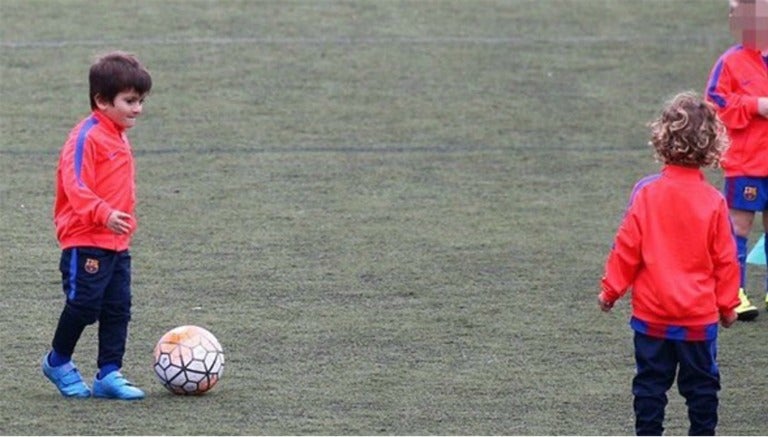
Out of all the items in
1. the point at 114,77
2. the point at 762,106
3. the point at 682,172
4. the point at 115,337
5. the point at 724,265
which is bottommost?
the point at 115,337

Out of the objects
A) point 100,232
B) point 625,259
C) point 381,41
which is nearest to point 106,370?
point 100,232

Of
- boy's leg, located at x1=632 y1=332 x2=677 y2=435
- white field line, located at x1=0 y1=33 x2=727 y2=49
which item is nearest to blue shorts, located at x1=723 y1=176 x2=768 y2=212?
boy's leg, located at x1=632 y1=332 x2=677 y2=435

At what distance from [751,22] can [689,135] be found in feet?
6.85

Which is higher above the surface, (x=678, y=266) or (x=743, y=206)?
(x=678, y=266)

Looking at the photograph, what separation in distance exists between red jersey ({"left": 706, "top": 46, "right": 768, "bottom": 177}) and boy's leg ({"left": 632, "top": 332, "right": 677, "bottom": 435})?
215cm

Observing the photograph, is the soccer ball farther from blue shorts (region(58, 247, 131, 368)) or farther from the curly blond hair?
the curly blond hair

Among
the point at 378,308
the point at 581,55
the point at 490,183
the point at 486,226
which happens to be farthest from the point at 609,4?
the point at 378,308

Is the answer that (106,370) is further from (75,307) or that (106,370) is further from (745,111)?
(745,111)

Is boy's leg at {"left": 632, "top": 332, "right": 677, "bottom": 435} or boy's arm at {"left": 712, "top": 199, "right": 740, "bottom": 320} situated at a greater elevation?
boy's arm at {"left": 712, "top": 199, "right": 740, "bottom": 320}

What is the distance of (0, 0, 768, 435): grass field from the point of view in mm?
6004

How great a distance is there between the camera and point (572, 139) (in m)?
10.9

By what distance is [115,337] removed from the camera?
235 inches

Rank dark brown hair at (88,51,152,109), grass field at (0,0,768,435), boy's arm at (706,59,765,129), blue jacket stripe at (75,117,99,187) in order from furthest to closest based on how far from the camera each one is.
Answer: boy's arm at (706,59,765,129)
grass field at (0,0,768,435)
dark brown hair at (88,51,152,109)
blue jacket stripe at (75,117,99,187)

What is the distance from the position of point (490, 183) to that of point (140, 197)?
214 centimetres
